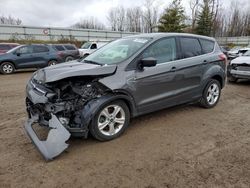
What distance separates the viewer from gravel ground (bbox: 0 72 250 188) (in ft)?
8.97

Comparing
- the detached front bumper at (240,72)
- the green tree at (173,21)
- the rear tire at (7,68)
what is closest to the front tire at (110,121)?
the detached front bumper at (240,72)

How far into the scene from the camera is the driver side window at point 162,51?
4.16 m

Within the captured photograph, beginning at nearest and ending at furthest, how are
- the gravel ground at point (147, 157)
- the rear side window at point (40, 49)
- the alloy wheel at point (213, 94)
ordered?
the gravel ground at point (147, 157) → the alloy wheel at point (213, 94) → the rear side window at point (40, 49)

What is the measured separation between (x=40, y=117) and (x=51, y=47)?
11.4 meters

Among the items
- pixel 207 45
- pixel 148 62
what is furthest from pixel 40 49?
pixel 148 62

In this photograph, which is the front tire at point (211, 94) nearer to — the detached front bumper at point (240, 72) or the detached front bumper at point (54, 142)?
the detached front bumper at point (54, 142)

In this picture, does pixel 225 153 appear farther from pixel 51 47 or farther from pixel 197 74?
pixel 51 47

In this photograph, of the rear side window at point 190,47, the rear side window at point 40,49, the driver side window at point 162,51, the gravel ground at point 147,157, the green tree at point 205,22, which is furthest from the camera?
the green tree at point 205,22

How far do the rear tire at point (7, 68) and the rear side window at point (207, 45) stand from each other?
1077cm

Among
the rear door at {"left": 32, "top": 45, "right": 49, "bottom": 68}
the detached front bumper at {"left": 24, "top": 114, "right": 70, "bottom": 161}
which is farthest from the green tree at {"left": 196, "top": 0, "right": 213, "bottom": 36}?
the detached front bumper at {"left": 24, "top": 114, "right": 70, "bottom": 161}

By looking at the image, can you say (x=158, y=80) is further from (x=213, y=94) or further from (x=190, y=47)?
(x=213, y=94)

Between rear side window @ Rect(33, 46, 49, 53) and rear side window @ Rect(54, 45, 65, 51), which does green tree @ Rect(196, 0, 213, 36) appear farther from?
rear side window @ Rect(33, 46, 49, 53)

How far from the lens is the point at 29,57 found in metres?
12.7

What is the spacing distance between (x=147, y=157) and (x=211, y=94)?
301cm
